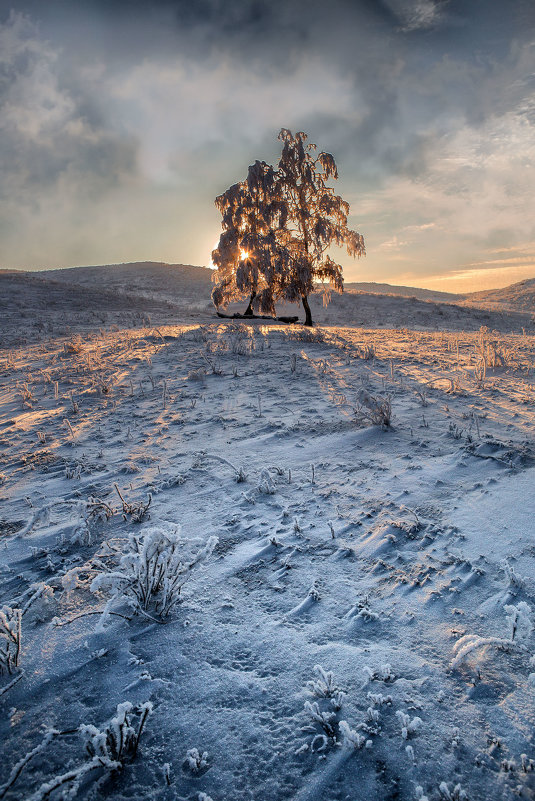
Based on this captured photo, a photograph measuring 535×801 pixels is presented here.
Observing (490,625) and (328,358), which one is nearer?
(490,625)

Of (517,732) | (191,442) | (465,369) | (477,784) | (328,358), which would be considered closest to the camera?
(477,784)

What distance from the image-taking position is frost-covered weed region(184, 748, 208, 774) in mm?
1322

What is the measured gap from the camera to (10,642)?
1.70 m

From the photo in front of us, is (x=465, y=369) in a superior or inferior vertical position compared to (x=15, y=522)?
superior

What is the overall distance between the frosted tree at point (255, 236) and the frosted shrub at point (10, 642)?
44.9ft

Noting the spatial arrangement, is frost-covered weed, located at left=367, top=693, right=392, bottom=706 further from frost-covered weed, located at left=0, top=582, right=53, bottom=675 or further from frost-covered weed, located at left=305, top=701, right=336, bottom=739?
frost-covered weed, located at left=0, top=582, right=53, bottom=675

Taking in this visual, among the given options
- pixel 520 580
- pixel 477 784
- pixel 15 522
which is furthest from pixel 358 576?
pixel 15 522

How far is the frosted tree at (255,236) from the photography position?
14398 millimetres

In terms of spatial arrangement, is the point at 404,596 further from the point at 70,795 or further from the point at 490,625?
→ the point at 70,795

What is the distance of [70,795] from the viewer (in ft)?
4.09

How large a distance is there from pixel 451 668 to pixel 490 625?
333 millimetres

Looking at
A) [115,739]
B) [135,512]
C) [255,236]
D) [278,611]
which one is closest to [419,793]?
[278,611]

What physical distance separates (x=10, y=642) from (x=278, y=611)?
1.20 meters

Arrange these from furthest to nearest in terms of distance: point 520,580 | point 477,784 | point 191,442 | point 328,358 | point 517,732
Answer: point 328,358 < point 191,442 < point 520,580 < point 517,732 < point 477,784
